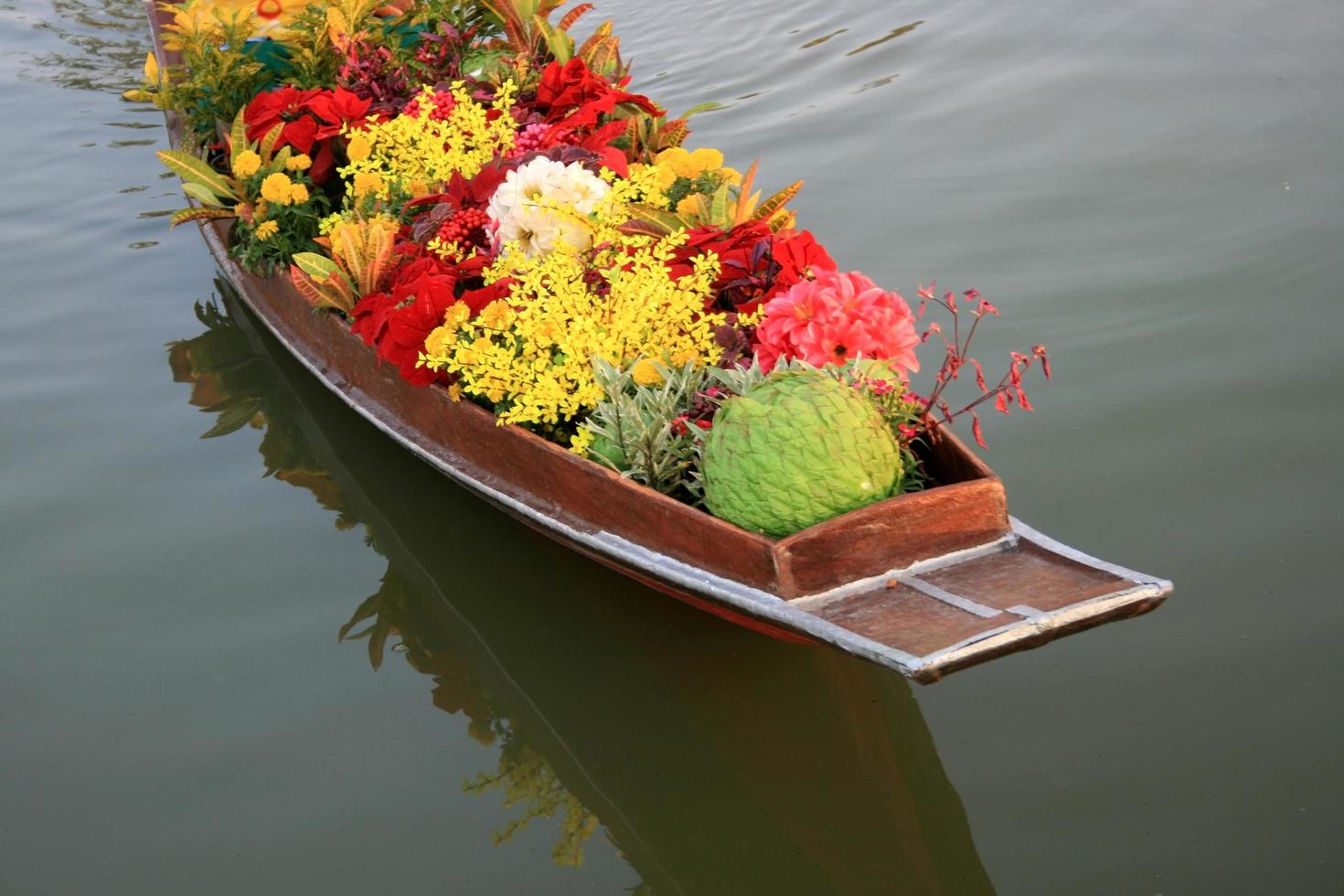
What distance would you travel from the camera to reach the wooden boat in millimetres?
1703

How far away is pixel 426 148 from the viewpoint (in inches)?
123

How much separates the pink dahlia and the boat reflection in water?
1.87 ft

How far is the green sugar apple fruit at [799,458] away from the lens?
1.92m

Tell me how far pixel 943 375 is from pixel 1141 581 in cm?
51

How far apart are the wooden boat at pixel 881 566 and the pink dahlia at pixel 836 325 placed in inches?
9.1

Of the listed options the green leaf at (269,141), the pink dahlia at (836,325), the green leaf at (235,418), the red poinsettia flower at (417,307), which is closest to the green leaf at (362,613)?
the red poinsettia flower at (417,307)

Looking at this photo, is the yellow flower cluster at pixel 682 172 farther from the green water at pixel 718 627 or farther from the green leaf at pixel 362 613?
the green leaf at pixel 362 613

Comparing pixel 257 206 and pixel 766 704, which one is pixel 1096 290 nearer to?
pixel 766 704

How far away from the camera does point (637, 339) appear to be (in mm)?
2316

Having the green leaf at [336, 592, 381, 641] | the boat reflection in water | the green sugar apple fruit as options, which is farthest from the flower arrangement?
the green leaf at [336, 592, 381, 641]

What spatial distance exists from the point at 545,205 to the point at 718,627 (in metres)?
0.93

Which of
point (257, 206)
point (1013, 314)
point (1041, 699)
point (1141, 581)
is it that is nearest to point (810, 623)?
point (1141, 581)

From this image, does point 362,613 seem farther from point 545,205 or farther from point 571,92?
point 571,92

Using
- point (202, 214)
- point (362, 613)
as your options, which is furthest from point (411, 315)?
point (202, 214)
